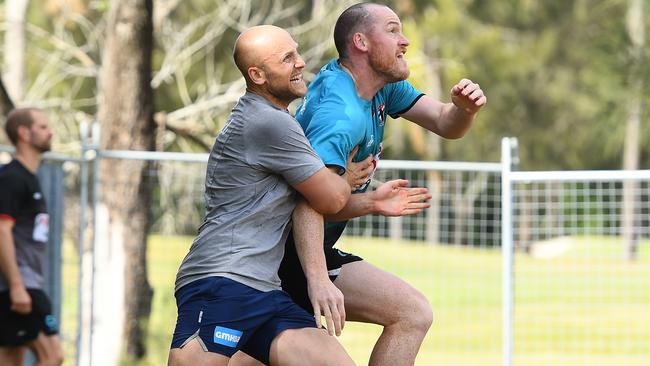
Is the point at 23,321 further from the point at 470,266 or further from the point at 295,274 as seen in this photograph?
the point at 470,266

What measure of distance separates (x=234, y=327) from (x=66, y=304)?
18.0 ft

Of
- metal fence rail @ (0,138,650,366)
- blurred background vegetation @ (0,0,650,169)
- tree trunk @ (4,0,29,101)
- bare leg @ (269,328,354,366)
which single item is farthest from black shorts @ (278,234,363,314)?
blurred background vegetation @ (0,0,650,169)

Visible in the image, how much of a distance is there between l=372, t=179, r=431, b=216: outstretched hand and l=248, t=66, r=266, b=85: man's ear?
561 mm

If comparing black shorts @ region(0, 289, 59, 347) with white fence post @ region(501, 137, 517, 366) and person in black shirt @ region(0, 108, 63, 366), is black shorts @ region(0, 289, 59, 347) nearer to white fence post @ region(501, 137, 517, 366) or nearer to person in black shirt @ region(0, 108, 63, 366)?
person in black shirt @ region(0, 108, 63, 366)

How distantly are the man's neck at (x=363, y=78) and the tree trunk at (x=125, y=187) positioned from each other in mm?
4340

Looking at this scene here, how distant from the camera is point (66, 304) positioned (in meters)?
9.20

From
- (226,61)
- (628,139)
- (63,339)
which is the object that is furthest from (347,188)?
(628,139)

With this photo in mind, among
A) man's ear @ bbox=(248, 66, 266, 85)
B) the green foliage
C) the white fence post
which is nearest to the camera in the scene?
man's ear @ bbox=(248, 66, 266, 85)

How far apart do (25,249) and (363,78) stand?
3369 millimetres

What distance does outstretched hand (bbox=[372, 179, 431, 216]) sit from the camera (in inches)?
161

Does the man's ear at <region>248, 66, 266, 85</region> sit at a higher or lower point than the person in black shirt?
higher

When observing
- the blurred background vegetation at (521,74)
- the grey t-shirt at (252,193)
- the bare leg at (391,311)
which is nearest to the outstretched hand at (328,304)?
the grey t-shirt at (252,193)

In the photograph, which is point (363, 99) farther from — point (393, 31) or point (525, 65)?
point (525, 65)

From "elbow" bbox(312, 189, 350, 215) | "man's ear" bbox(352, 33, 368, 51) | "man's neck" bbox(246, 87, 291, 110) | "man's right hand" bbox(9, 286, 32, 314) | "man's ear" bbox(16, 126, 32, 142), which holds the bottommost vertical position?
"man's right hand" bbox(9, 286, 32, 314)
